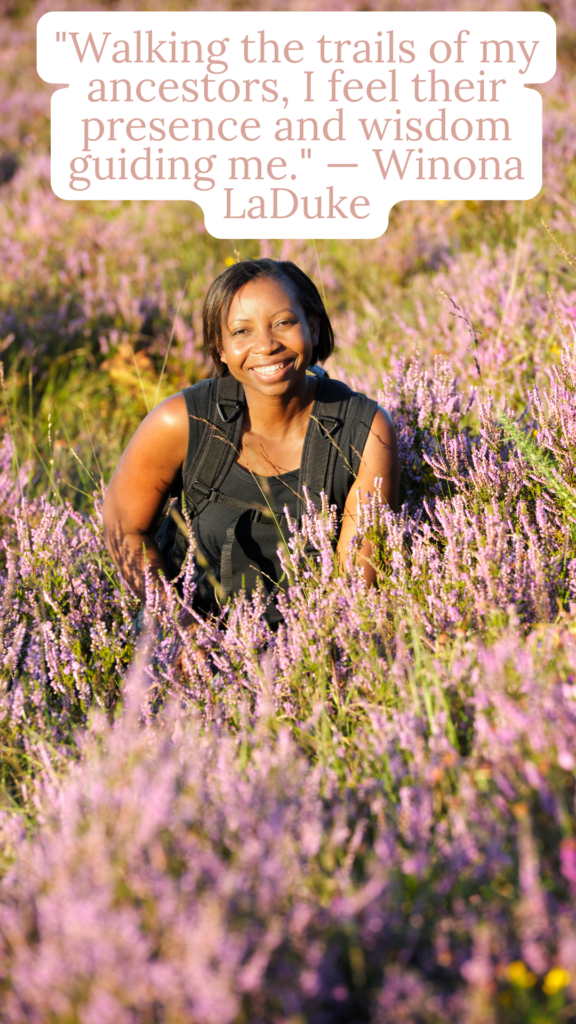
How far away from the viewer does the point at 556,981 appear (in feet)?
3.08

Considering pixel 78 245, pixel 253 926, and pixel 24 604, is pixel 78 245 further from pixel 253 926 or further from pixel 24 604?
pixel 253 926

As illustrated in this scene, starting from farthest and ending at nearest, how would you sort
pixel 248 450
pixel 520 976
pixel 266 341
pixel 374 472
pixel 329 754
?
pixel 248 450, pixel 374 472, pixel 266 341, pixel 329 754, pixel 520 976

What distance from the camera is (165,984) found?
930 mm

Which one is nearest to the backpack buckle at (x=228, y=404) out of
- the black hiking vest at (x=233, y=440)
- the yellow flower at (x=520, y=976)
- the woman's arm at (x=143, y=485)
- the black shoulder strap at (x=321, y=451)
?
the black hiking vest at (x=233, y=440)

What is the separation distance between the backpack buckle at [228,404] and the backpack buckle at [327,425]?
10.8 inches

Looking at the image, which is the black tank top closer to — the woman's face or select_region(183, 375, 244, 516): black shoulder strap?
select_region(183, 375, 244, 516): black shoulder strap

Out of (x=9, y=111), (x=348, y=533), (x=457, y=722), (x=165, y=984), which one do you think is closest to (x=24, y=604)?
(x=348, y=533)

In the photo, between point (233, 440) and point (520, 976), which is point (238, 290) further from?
point (520, 976)

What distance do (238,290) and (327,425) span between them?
518 mm

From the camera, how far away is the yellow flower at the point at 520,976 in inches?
36.9

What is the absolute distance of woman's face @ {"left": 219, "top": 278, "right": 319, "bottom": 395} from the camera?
222cm

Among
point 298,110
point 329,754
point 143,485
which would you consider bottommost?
point 329,754

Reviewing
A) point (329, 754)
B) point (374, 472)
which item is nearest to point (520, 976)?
point (329, 754)

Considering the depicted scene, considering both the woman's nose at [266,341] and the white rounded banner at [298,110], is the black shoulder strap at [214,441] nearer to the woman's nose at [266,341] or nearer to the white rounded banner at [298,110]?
the woman's nose at [266,341]
